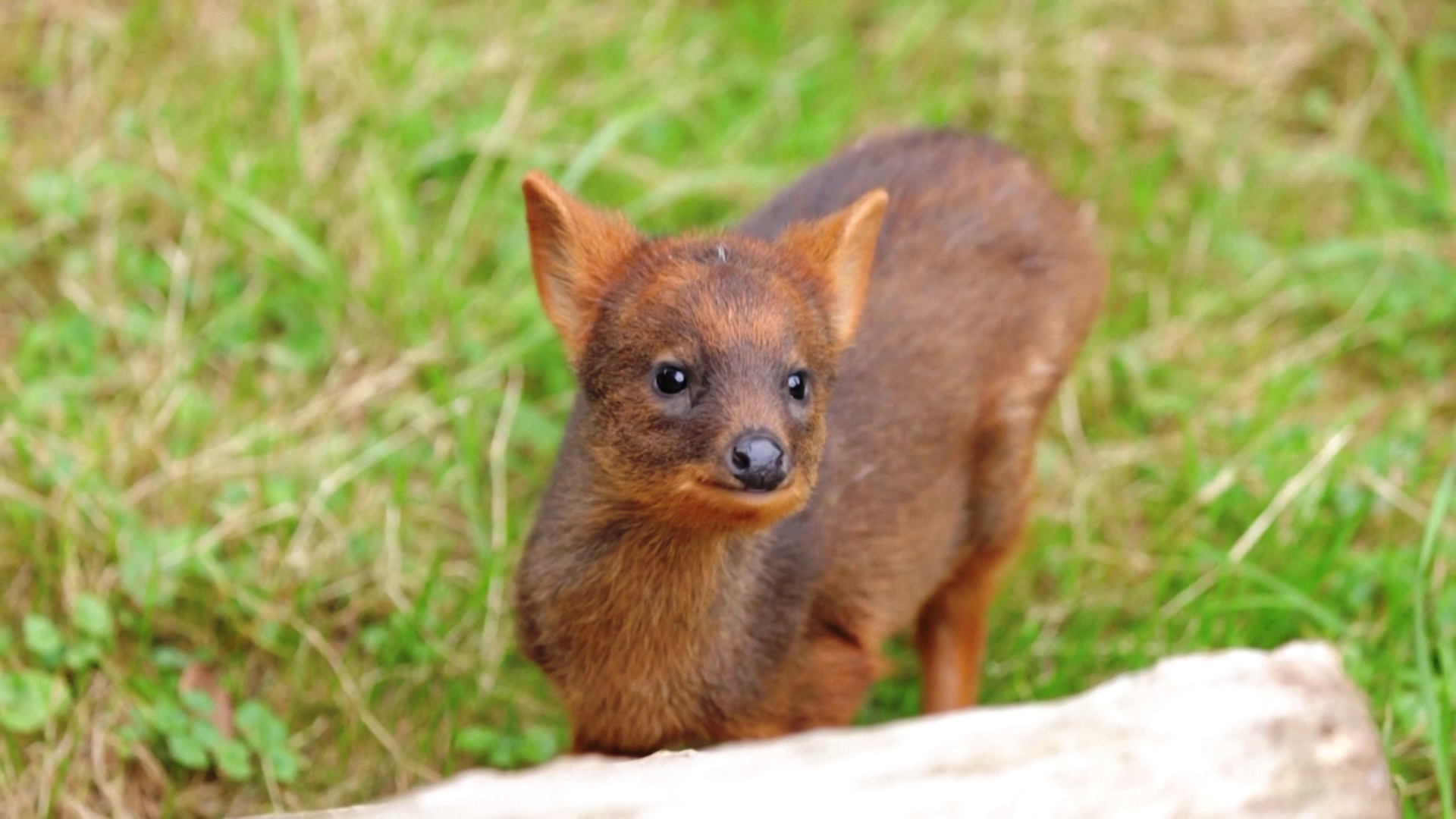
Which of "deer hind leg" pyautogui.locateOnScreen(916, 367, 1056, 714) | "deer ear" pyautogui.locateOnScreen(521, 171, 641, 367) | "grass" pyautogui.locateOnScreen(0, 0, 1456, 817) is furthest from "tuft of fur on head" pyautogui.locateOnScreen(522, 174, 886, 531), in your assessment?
"grass" pyautogui.locateOnScreen(0, 0, 1456, 817)

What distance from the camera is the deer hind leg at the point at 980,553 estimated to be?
4867 mm

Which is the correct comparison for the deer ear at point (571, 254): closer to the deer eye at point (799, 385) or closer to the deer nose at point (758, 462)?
the deer eye at point (799, 385)

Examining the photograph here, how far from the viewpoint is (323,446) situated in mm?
5340

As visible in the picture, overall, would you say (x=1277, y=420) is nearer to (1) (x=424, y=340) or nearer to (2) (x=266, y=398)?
(1) (x=424, y=340)

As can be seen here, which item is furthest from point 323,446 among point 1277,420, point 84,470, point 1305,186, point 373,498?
point 1305,186

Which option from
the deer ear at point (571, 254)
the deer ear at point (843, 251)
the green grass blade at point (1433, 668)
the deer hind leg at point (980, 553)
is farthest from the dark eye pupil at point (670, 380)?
the green grass blade at point (1433, 668)

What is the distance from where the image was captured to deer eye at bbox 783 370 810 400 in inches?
149

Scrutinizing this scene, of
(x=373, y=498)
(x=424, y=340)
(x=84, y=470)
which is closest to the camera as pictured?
(x=84, y=470)

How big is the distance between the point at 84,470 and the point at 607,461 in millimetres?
1888

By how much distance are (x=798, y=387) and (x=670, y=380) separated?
304 mm

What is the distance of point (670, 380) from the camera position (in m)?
3.75

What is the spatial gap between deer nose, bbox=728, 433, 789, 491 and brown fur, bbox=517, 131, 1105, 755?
1.3 inches

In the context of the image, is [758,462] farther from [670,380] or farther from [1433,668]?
[1433,668]

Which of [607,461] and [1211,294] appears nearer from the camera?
[607,461]
